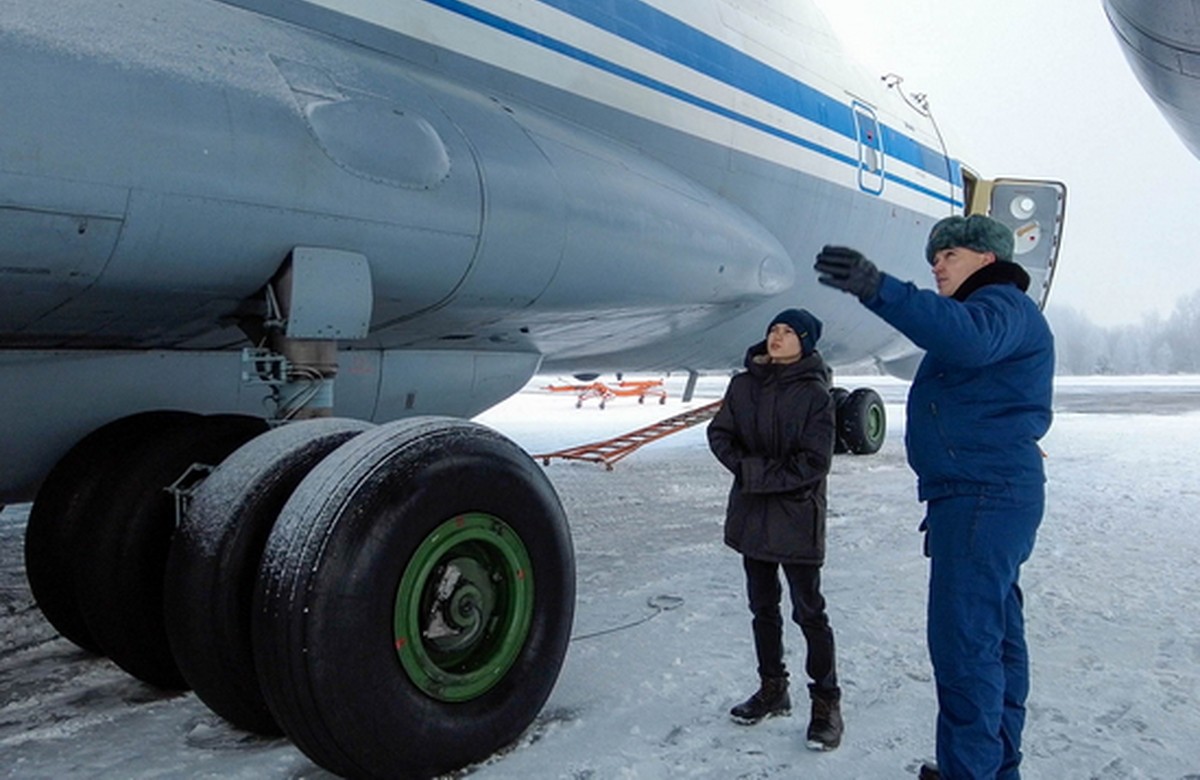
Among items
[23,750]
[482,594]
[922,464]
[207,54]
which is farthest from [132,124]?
[922,464]

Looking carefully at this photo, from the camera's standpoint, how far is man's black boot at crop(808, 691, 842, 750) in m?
2.81

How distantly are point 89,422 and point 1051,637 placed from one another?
4.28m

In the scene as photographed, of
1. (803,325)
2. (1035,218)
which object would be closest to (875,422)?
(1035,218)

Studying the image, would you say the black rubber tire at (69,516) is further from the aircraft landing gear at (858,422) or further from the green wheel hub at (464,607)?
the aircraft landing gear at (858,422)

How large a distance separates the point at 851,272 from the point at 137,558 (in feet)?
8.76

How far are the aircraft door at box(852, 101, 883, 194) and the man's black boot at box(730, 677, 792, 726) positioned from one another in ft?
16.2

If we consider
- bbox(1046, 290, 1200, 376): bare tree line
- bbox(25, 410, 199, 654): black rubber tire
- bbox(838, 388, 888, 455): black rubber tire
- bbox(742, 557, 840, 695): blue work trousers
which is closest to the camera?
bbox(742, 557, 840, 695): blue work trousers

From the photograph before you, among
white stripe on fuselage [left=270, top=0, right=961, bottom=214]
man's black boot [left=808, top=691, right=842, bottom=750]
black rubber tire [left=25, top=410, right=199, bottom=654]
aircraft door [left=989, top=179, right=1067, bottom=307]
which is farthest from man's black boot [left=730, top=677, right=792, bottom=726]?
aircraft door [left=989, top=179, right=1067, bottom=307]

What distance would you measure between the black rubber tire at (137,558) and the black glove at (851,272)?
2.41 metres

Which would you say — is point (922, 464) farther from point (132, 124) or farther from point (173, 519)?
point (173, 519)

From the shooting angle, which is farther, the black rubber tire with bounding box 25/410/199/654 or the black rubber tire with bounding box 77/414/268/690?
the black rubber tire with bounding box 25/410/199/654

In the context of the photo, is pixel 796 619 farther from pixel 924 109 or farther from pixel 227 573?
pixel 924 109

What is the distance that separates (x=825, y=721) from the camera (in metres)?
2.86

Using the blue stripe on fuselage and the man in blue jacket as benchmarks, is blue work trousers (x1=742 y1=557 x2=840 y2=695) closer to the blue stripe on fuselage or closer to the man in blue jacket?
the man in blue jacket
